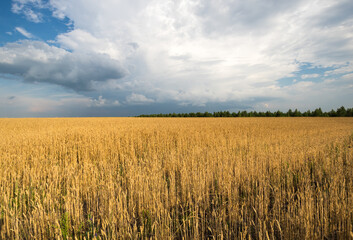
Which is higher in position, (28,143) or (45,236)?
(28,143)

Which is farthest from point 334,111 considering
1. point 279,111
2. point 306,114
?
point 279,111

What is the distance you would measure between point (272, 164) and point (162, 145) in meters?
5.11

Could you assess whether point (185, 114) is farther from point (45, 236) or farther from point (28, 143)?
point (45, 236)

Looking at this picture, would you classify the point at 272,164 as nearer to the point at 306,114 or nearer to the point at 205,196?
the point at 205,196

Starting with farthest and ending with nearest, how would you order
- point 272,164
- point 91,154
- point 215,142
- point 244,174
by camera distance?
point 215,142, point 91,154, point 272,164, point 244,174

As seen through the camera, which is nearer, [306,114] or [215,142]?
[215,142]

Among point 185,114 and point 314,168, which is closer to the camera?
point 314,168

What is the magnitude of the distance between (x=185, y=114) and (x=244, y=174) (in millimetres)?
75062

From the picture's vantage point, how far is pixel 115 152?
26.3 feet

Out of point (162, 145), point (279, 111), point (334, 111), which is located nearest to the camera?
point (162, 145)

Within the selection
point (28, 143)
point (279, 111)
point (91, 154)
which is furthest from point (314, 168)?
point (279, 111)

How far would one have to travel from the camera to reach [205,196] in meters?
4.07

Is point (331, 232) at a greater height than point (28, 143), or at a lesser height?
lesser

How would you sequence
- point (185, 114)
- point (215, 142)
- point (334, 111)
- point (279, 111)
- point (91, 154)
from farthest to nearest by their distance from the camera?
point (185, 114) < point (279, 111) < point (334, 111) < point (215, 142) < point (91, 154)
